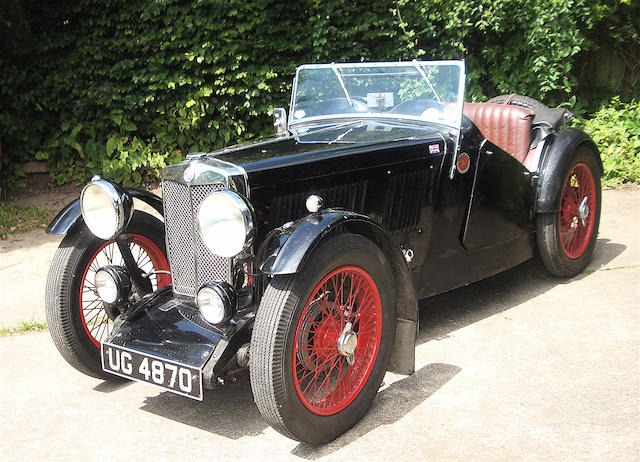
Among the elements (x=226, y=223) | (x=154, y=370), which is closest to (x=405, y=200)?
(x=226, y=223)

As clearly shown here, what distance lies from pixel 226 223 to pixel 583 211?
2.85 m

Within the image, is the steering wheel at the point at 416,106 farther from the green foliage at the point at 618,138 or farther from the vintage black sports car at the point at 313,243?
the green foliage at the point at 618,138

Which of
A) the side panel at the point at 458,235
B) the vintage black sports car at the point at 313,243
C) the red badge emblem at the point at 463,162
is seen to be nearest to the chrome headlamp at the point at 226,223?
Result: the vintage black sports car at the point at 313,243

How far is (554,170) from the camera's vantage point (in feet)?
14.4

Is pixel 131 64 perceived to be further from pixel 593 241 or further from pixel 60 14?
pixel 593 241

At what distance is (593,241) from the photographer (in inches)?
189

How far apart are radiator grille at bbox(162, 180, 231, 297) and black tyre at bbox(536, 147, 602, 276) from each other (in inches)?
90.6

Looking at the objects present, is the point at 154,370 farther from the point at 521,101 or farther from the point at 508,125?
the point at 521,101

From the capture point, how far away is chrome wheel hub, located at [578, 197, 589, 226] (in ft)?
15.3

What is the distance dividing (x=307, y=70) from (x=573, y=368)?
2405 mm

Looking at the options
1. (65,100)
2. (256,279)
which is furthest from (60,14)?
(256,279)

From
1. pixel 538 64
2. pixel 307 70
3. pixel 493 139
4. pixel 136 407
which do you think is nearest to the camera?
pixel 136 407

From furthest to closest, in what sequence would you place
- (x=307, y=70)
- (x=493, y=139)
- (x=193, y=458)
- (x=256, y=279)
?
(x=493, y=139) → (x=307, y=70) → (x=256, y=279) → (x=193, y=458)

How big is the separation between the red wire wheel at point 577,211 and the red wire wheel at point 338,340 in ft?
6.69
